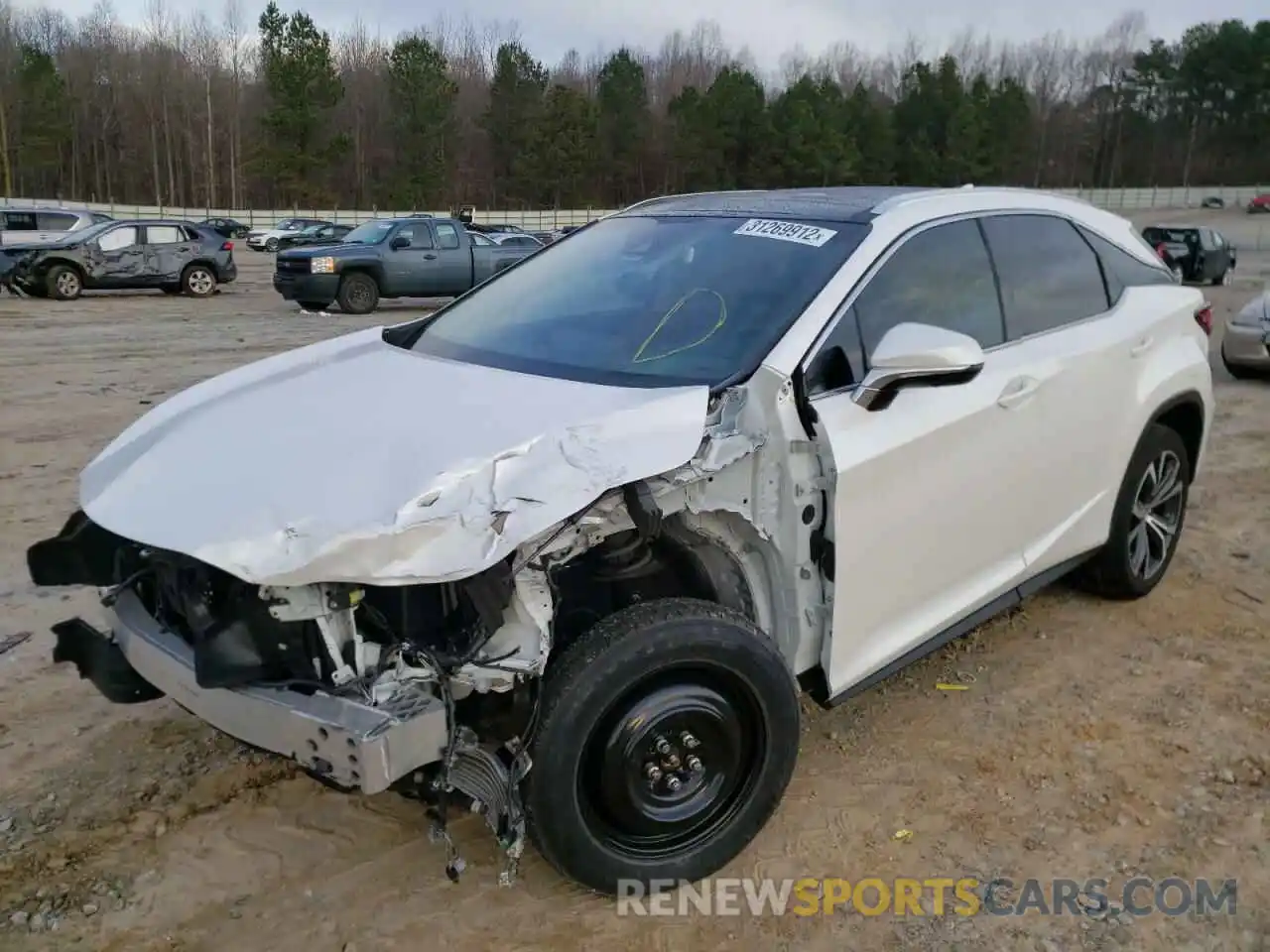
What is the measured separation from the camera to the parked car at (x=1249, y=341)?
36.1 ft

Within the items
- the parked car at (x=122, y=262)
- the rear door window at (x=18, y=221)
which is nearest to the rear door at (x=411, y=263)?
the parked car at (x=122, y=262)

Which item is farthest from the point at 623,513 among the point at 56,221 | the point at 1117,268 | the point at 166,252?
the point at 56,221

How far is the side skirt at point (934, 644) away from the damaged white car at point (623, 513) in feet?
0.04

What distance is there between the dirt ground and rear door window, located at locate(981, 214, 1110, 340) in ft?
4.56

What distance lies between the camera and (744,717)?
9.64 feet

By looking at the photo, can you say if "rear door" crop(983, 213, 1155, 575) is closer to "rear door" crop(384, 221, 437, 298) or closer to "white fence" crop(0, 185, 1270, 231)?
"rear door" crop(384, 221, 437, 298)

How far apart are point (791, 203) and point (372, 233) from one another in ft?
52.7

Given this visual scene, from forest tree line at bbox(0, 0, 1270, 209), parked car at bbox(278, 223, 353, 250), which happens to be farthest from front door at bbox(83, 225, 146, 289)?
forest tree line at bbox(0, 0, 1270, 209)

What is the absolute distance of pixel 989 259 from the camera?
3836mm

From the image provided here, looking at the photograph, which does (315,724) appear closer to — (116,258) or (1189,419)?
(1189,419)

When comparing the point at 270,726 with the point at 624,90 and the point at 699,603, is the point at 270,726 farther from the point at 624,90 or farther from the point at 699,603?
the point at 624,90

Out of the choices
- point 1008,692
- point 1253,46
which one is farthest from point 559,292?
point 1253,46

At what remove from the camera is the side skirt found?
126 inches

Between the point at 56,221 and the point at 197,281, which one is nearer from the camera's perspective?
the point at 197,281
